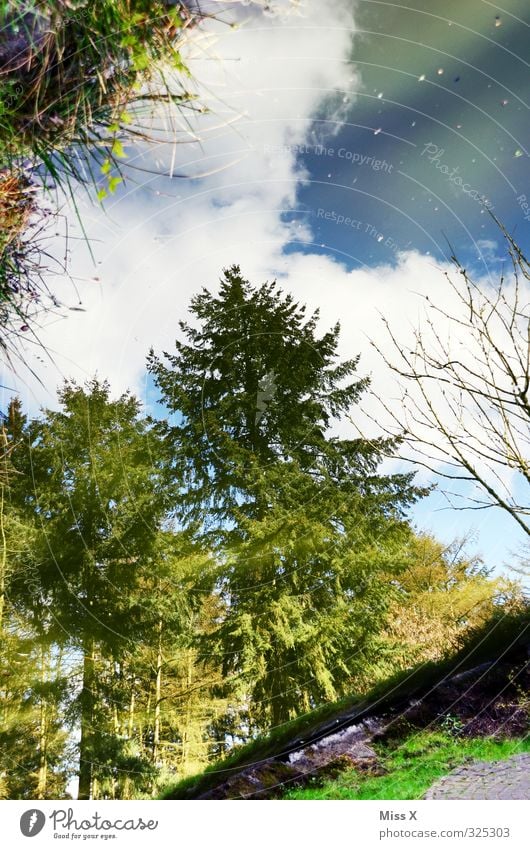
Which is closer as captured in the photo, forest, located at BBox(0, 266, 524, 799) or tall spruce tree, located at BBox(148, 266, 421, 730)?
forest, located at BBox(0, 266, 524, 799)

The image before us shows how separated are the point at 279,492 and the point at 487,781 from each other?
2525 millimetres

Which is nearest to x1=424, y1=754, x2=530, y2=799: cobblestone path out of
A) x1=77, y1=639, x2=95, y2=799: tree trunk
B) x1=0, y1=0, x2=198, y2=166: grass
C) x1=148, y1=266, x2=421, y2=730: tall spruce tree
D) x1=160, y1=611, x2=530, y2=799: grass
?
x1=160, y1=611, x2=530, y2=799: grass

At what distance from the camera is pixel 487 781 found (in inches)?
105

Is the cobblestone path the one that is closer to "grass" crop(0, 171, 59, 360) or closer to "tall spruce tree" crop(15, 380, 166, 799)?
"tall spruce tree" crop(15, 380, 166, 799)

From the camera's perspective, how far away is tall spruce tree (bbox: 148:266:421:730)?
3.98 m

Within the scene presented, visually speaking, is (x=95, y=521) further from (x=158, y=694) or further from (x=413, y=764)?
(x=413, y=764)

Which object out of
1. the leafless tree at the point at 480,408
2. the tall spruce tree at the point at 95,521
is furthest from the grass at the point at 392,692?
the leafless tree at the point at 480,408

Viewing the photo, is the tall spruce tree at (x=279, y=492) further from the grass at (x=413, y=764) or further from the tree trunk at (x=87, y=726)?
the tree trunk at (x=87, y=726)

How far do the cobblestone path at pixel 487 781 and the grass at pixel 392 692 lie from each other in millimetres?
543

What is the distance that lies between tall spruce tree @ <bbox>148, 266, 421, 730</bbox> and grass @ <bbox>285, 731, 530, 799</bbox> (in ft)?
2.54

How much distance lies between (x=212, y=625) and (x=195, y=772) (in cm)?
116

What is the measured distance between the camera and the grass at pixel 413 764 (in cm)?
272

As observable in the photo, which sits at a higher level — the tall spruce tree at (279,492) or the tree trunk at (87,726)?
the tall spruce tree at (279,492)
